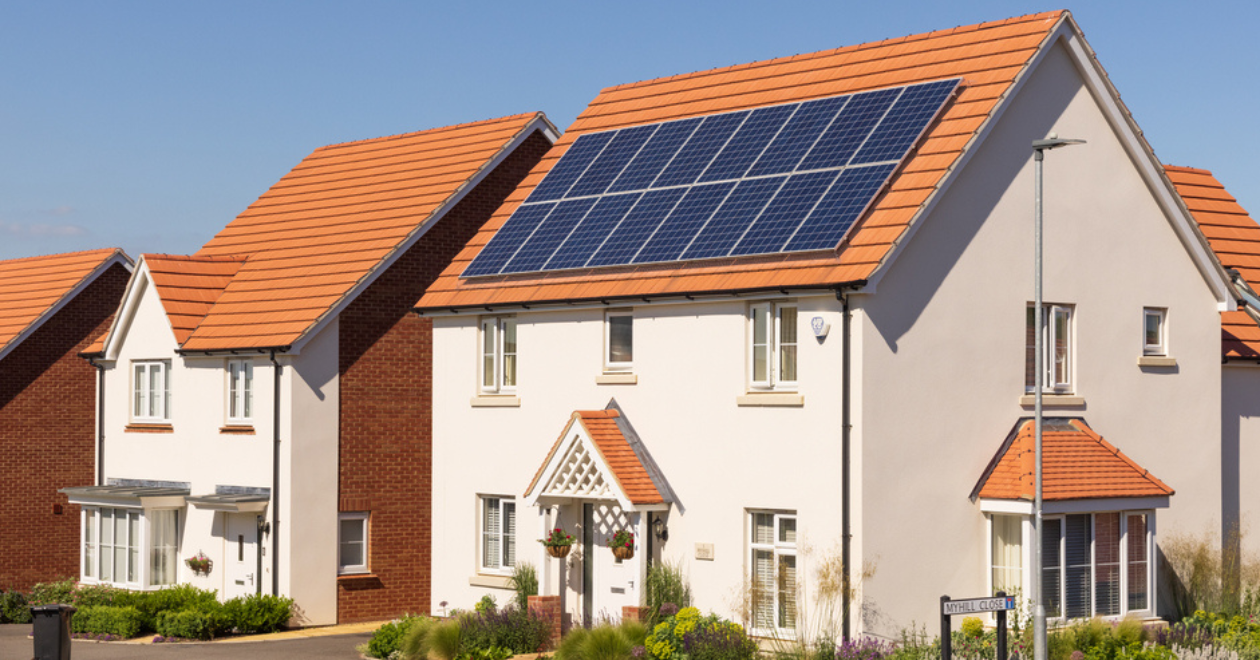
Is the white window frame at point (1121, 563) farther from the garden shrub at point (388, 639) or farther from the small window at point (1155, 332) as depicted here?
the garden shrub at point (388, 639)

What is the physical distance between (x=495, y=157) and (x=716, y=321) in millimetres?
10541

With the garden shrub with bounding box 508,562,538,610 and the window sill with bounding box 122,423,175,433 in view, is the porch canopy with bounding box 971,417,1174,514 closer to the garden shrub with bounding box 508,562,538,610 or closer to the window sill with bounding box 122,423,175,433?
the garden shrub with bounding box 508,562,538,610

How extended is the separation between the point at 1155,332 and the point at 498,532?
39.7ft

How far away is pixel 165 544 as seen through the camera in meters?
34.5

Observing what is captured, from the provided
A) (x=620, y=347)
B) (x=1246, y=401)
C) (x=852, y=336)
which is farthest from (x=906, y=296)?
(x=1246, y=401)

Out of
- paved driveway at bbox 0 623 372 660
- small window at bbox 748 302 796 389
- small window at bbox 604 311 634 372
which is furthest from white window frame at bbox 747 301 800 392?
paved driveway at bbox 0 623 372 660

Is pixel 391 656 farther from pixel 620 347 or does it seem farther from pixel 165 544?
pixel 165 544

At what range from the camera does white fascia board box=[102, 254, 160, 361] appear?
35406 mm

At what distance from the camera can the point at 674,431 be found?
2627 centimetres

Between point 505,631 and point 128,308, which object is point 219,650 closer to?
point 505,631

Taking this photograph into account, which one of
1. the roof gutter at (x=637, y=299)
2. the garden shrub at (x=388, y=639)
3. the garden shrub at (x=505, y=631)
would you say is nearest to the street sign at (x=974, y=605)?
the roof gutter at (x=637, y=299)

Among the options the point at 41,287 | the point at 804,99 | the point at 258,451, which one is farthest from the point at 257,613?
the point at 804,99

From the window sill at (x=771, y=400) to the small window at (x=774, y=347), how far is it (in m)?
0.16

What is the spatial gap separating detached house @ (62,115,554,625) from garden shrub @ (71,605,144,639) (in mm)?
2199
